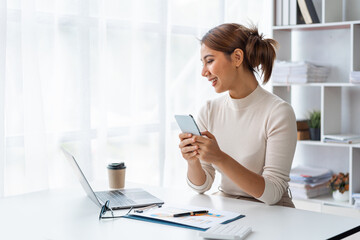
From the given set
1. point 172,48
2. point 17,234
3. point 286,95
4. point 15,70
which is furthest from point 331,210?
point 17,234

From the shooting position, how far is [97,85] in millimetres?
2965

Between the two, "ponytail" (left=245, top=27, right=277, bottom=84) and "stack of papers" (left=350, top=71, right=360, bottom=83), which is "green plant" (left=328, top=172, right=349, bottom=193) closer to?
"stack of papers" (left=350, top=71, right=360, bottom=83)

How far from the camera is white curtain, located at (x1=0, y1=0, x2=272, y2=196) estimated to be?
101 inches

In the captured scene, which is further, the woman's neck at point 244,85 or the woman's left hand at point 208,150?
the woman's neck at point 244,85

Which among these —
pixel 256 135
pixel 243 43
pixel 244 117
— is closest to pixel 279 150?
pixel 256 135

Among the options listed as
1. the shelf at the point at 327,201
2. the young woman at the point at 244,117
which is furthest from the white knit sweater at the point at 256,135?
the shelf at the point at 327,201

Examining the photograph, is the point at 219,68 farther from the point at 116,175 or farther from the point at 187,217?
the point at 187,217

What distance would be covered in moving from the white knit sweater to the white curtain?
802 mm

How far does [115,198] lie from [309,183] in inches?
77.1

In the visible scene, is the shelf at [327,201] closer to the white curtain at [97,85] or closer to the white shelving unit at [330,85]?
the white shelving unit at [330,85]

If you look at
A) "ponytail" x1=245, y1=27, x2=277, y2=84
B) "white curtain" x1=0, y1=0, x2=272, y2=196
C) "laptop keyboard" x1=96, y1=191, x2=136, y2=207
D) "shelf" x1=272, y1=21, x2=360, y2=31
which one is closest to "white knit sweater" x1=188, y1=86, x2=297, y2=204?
"ponytail" x1=245, y1=27, x2=277, y2=84

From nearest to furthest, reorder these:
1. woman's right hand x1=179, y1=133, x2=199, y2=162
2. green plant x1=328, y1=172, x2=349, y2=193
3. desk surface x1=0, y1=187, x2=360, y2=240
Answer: desk surface x1=0, y1=187, x2=360, y2=240 → woman's right hand x1=179, y1=133, x2=199, y2=162 → green plant x1=328, y1=172, x2=349, y2=193

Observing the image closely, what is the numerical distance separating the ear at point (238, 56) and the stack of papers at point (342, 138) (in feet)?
4.73

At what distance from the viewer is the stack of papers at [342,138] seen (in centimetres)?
341
